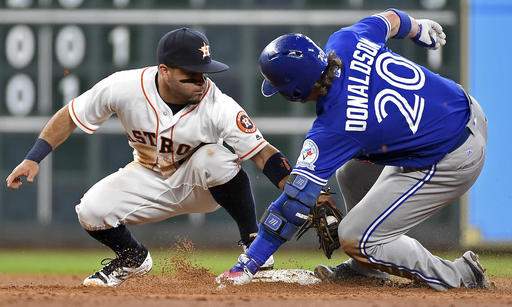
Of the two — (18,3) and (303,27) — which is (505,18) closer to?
(303,27)

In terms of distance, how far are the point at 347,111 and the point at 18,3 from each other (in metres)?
7.43

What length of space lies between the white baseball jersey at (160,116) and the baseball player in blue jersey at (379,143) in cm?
36

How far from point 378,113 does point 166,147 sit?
4.06ft

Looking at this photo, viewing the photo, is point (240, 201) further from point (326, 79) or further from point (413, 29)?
point (413, 29)

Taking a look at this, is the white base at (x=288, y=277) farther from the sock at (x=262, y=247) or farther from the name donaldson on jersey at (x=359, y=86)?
the name donaldson on jersey at (x=359, y=86)

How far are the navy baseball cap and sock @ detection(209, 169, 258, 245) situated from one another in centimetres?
64

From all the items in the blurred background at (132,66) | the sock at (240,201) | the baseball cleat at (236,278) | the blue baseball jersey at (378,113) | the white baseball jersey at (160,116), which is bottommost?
the blurred background at (132,66)

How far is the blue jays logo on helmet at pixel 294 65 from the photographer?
4832 mm

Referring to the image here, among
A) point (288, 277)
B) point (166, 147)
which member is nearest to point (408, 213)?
point (288, 277)

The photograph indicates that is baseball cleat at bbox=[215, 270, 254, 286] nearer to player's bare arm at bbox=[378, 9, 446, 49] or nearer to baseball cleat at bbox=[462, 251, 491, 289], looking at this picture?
baseball cleat at bbox=[462, 251, 491, 289]

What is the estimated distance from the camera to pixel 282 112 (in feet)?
36.9

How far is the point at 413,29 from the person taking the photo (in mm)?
5594

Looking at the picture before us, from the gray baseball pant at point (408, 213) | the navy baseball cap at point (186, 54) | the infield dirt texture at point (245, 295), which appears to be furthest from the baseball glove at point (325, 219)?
the navy baseball cap at point (186, 54)

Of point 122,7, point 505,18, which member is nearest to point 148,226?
point 122,7
